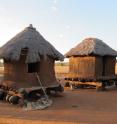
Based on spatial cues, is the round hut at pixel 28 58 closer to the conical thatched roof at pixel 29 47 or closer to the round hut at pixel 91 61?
the conical thatched roof at pixel 29 47

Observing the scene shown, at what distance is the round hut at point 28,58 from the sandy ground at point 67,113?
5.12ft

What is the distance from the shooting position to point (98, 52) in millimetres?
19375

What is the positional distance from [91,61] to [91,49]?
94 cm

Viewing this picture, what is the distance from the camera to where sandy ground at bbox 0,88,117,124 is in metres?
9.52

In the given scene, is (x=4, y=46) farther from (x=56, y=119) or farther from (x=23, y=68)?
(x=56, y=119)

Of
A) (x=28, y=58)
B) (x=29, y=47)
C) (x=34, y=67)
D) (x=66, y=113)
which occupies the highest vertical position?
(x=29, y=47)

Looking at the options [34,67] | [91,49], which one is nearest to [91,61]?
[91,49]

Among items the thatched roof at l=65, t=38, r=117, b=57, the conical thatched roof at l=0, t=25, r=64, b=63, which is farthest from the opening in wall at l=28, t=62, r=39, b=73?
the thatched roof at l=65, t=38, r=117, b=57

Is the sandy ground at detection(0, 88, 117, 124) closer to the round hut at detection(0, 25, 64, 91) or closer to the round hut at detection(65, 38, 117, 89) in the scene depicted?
the round hut at detection(0, 25, 64, 91)

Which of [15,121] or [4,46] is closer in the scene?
[15,121]

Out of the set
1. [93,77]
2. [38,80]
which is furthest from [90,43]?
[38,80]

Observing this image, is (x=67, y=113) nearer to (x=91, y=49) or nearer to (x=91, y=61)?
(x=91, y=49)

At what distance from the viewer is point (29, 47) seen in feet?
45.5

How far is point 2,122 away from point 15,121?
432 mm
